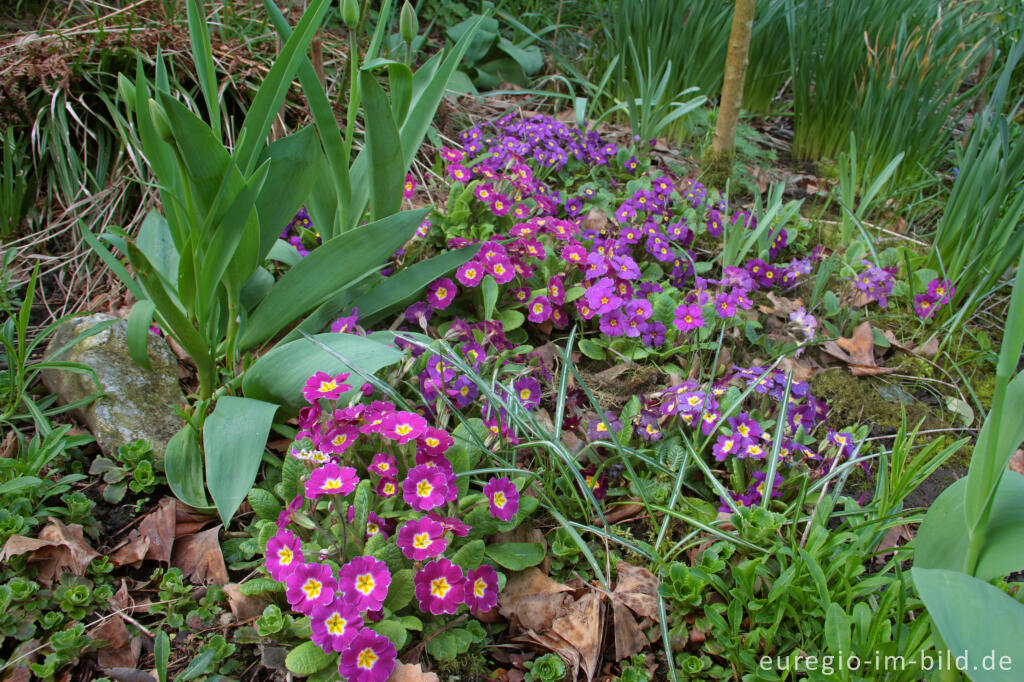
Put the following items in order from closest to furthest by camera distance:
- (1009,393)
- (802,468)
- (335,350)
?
(1009,393), (335,350), (802,468)

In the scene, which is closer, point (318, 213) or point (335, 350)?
point (335, 350)

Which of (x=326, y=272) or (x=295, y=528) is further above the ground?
(x=326, y=272)

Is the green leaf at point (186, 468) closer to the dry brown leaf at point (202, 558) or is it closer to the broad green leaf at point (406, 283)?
the dry brown leaf at point (202, 558)

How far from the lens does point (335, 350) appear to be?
1.40 metres

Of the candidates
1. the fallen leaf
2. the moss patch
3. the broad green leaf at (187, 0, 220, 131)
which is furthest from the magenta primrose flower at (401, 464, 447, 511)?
the fallen leaf

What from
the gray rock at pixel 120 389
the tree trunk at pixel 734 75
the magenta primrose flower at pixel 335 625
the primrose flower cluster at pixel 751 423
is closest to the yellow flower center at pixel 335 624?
the magenta primrose flower at pixel 335 625

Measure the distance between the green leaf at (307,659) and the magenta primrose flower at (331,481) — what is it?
24 cm

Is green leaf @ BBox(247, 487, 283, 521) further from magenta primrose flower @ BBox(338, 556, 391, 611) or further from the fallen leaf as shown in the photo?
the fallen leaf

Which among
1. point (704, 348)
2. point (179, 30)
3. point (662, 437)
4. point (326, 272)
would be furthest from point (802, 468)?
point (179, 30)

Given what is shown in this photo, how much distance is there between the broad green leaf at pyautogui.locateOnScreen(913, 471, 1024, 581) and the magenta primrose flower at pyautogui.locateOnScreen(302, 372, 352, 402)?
99 cm

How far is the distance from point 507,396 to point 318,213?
674mm

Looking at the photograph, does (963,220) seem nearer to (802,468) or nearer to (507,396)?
(802,468)

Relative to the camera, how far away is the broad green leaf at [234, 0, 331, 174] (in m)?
1.34

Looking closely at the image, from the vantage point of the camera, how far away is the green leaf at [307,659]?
1.07 m
